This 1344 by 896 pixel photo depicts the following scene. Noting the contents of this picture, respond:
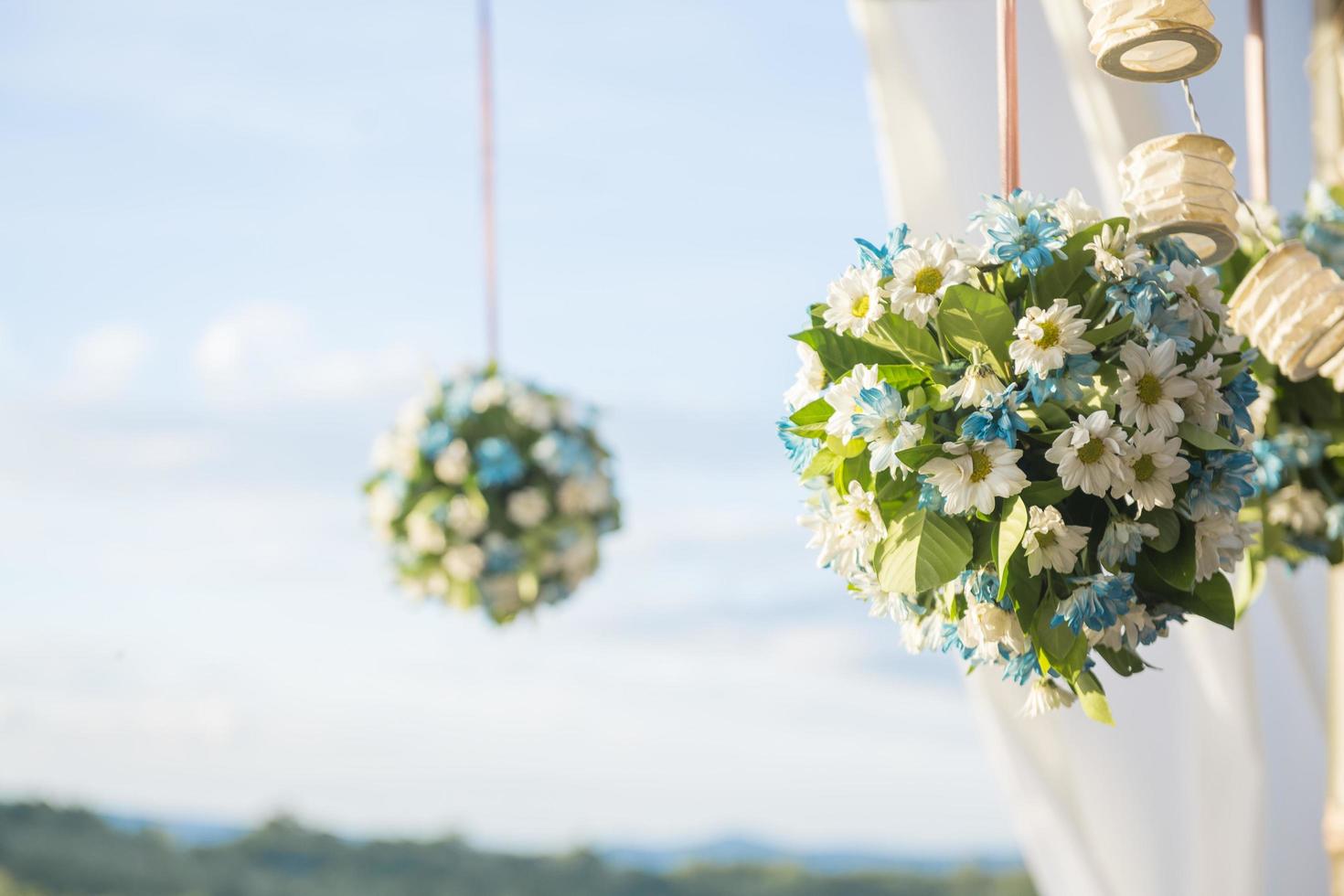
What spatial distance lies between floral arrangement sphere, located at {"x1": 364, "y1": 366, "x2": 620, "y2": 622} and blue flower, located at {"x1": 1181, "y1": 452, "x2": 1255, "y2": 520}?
3.64 feet

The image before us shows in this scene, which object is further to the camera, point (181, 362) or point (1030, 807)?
point (181, 362)

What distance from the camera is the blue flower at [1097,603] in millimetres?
774

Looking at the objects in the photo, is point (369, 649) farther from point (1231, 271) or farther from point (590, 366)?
point (1231, 271)

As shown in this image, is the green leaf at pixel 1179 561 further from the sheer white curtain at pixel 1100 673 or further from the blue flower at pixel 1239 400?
the sheer white curtain at pixel 1100 673

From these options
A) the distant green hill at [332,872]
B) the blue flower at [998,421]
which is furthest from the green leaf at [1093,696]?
the distant green hill at [332,872]

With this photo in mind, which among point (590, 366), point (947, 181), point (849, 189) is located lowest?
point (947, 181)

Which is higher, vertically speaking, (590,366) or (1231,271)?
(590,366)

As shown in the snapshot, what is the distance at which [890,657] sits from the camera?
13.6 feet

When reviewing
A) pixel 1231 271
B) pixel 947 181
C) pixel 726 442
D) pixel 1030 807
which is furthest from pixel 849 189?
pixel 1231 271

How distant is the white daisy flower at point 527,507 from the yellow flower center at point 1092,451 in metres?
1.10

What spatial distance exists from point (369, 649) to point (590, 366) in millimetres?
1143

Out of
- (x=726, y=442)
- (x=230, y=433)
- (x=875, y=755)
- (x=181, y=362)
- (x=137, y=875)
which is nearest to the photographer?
(x=137, y=875)

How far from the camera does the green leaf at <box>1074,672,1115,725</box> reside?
857 millimetres

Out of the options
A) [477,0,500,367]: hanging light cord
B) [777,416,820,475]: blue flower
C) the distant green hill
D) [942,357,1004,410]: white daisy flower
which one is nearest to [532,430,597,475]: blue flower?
[477,0,500,367]: hanging light cord
